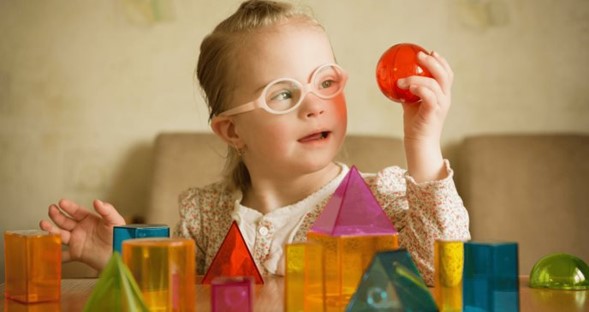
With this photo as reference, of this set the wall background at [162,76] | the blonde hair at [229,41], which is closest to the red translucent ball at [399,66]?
the blonde hair at [229,41]

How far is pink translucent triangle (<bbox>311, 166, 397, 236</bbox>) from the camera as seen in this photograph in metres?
0.64

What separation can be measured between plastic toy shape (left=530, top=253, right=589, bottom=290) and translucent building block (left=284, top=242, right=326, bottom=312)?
0.29 meters

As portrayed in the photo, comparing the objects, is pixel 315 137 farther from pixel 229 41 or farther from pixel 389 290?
pixel 389 290

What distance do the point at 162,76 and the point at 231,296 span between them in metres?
1.83

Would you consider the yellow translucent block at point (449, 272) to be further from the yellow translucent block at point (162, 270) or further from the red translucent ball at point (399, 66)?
the red translucent ball at point (399, 66)

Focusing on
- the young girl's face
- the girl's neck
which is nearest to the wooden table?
the young girl's face

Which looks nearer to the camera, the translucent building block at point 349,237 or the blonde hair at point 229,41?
the translucent building block at point 349,237

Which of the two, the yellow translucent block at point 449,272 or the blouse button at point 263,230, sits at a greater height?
the blouse button at point 263,230

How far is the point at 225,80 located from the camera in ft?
4.32

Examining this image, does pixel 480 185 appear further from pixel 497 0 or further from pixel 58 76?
pixel 58 76

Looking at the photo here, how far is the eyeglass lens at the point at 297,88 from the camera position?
117cm

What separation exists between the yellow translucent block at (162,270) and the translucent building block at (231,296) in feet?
0.14

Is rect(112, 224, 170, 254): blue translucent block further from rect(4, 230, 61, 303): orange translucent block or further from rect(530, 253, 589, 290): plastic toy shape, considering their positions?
rect(530, 253, 589, 290): plastic toy shape

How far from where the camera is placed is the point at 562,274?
79 cm
